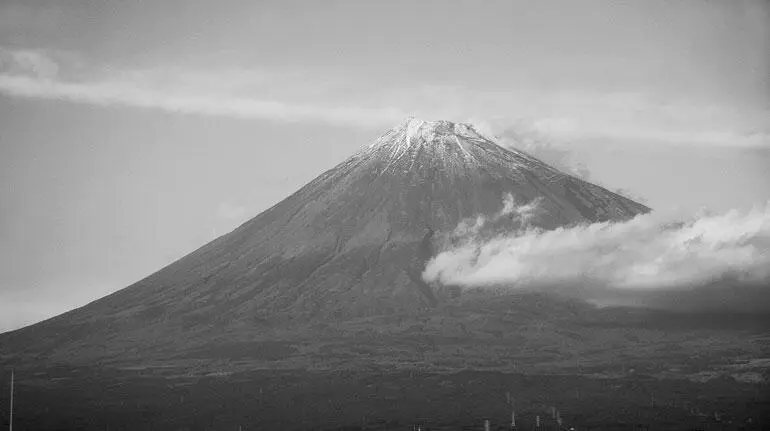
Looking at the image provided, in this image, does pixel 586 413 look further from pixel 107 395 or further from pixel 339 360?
pixel 107 395

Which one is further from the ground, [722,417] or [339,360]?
[339,360]

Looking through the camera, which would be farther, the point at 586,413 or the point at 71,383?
the point at 71,383

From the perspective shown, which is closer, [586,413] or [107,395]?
[586,413]

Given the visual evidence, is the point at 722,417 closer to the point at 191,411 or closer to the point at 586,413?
the point at 586,413

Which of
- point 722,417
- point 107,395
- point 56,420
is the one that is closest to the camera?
point 722,417

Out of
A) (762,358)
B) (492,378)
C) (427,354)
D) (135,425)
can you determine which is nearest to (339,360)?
(427,354)

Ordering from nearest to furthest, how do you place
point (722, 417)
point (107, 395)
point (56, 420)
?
point (722, 417)
point (56, 420)
point (107, 395)

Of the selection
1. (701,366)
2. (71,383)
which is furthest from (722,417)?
(71,383)

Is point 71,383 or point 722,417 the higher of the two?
point 71,383
